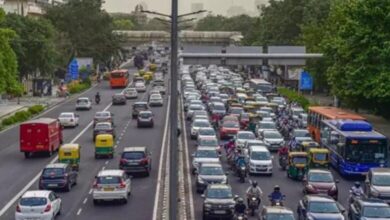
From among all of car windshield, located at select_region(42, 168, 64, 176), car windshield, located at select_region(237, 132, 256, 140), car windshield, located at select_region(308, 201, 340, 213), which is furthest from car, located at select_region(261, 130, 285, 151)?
car windshield, located at select_region(308, 201, 340, 213)

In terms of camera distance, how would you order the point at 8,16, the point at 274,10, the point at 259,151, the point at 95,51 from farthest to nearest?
the point at 95,51 < the point at 274,10 < the point at 8,16 < the point at 259,151

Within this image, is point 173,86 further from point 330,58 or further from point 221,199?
point 330,58

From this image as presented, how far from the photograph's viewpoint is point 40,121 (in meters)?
52.3

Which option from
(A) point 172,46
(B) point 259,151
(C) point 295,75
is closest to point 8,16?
(C) point 295,75

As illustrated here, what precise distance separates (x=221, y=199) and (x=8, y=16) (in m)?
78.2

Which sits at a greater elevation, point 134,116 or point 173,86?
point 173,86

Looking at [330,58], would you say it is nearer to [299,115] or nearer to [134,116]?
[299,115]

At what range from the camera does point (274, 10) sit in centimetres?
13750

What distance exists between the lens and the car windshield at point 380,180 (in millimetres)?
37806

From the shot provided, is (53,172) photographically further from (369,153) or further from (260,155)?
(369,153)

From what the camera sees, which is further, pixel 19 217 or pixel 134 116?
pixel 134 116

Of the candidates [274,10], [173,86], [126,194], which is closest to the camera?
[173,86]

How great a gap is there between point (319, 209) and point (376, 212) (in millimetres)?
1924

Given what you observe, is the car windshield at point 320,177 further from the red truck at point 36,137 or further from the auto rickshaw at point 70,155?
the red truck at point 36,137
